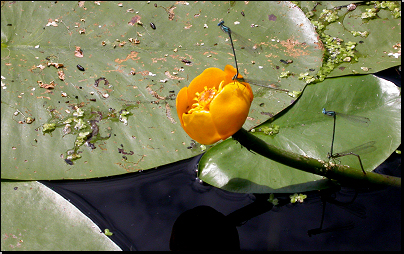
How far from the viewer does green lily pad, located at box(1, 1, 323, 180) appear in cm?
168

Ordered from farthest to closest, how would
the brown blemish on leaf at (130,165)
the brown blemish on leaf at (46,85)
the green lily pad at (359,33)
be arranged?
1. the green lily pad at (359,33)
2. the brown blemish on leaf at (46,85)
3. the brown blemish on leaf at (130,165)

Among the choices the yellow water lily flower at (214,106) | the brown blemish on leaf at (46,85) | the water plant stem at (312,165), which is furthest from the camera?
the brown blemish on leaf at (46,85)

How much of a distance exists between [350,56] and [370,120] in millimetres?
676

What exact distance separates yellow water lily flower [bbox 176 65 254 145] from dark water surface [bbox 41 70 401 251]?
21.4 inches

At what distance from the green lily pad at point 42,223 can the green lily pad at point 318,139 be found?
62 cm

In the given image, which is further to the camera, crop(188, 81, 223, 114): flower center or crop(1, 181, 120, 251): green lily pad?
crop(1, 181, 120, 251): green lily pad

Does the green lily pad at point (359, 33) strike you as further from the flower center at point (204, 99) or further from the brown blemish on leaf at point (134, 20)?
the brown blemish on leaf at point (134, 20)

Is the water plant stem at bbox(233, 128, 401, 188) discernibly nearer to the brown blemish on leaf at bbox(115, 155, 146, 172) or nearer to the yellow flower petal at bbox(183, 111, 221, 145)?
the yellow flower petal at bbox(183, 111, 221, 145)

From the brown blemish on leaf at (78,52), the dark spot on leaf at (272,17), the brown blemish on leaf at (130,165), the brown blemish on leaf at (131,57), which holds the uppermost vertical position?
the dark spot on leaf at (272,17)

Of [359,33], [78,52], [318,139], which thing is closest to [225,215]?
[318,139]

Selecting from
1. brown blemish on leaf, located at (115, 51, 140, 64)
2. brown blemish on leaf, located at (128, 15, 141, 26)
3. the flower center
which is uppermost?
the flower center

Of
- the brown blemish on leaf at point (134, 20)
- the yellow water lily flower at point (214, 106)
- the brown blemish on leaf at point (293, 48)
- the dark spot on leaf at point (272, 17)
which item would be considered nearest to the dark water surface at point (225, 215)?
the yellow water lily flower at point (214, 106)

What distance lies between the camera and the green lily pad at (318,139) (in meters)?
1.53

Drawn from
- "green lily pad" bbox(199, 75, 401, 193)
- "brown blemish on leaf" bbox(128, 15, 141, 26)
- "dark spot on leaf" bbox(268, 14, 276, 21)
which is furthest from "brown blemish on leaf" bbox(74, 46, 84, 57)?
"dark spot on leaf" bbox(268, 14, 276, 21)
